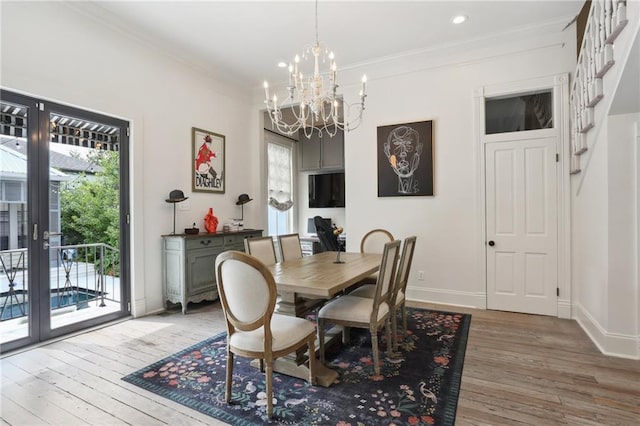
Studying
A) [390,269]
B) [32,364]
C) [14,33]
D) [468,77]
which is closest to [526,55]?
[468,77]

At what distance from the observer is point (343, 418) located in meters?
1.85

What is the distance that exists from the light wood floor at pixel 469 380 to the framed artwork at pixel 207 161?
2.06m

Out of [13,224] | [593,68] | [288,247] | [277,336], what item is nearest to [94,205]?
[13,224]

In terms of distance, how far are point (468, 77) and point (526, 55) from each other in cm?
63

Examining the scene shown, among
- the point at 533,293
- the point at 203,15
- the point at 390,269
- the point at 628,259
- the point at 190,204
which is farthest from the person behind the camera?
the point at 190,204

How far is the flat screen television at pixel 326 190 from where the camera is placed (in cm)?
674

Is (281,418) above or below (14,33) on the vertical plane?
below

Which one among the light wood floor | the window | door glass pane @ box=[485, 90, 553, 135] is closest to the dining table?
the light wood floor

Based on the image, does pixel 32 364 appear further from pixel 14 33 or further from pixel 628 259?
pixel 628 259

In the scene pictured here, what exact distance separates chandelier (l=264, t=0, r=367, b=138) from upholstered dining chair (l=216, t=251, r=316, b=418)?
4.45ft

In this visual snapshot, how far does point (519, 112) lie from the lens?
3934 mm

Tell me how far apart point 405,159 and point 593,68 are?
6.77 ft

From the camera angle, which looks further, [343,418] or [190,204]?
[190,204]

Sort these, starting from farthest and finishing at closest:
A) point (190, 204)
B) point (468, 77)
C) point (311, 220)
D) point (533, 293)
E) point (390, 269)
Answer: point (311, 220) → point (190, 204) → point (468, 77) → point (533, 293) → point (390, 269)
